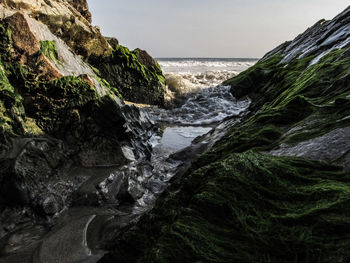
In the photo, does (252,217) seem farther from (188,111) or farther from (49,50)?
(188,111)

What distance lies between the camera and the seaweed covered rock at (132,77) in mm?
10969

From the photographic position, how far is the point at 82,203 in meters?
3.55

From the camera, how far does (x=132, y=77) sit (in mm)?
11539

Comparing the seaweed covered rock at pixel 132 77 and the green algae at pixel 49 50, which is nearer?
the green algae at pixel 49 50

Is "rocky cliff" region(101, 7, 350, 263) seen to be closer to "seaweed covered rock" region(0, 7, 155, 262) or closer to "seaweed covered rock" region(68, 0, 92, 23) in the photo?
"seaweed covered rock" region(0, 7, 155, 262)

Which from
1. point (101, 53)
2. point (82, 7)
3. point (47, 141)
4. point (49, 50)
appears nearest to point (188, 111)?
point (101, 53)

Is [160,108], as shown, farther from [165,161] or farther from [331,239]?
[331,239]

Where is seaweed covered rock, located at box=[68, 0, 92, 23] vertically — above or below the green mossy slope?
above

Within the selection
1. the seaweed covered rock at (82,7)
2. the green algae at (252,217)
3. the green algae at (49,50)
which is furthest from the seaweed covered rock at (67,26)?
the green algae at (252,217)

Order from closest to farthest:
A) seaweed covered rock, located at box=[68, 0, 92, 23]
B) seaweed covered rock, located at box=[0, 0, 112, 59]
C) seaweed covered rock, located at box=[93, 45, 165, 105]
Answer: seaweed covered rock, located at box=[0, 0, 112, 59]
seaweed covered rock, located at box=[93, 45, 165, 105]
seaweed covered rock, located at box=[68, 0, 92, 23]

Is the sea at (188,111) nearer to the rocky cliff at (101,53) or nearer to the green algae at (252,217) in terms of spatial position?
the rocky cliff at (101,53)

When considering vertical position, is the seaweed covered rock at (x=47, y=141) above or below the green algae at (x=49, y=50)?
below

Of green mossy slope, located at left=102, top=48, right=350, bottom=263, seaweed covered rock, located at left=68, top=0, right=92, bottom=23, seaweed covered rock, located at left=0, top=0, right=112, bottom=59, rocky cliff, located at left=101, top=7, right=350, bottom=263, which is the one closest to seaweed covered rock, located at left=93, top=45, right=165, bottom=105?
seaweed covered rock, located at left=0, top=0, right=112, bottom=59

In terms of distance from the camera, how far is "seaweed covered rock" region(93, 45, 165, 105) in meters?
11.0
